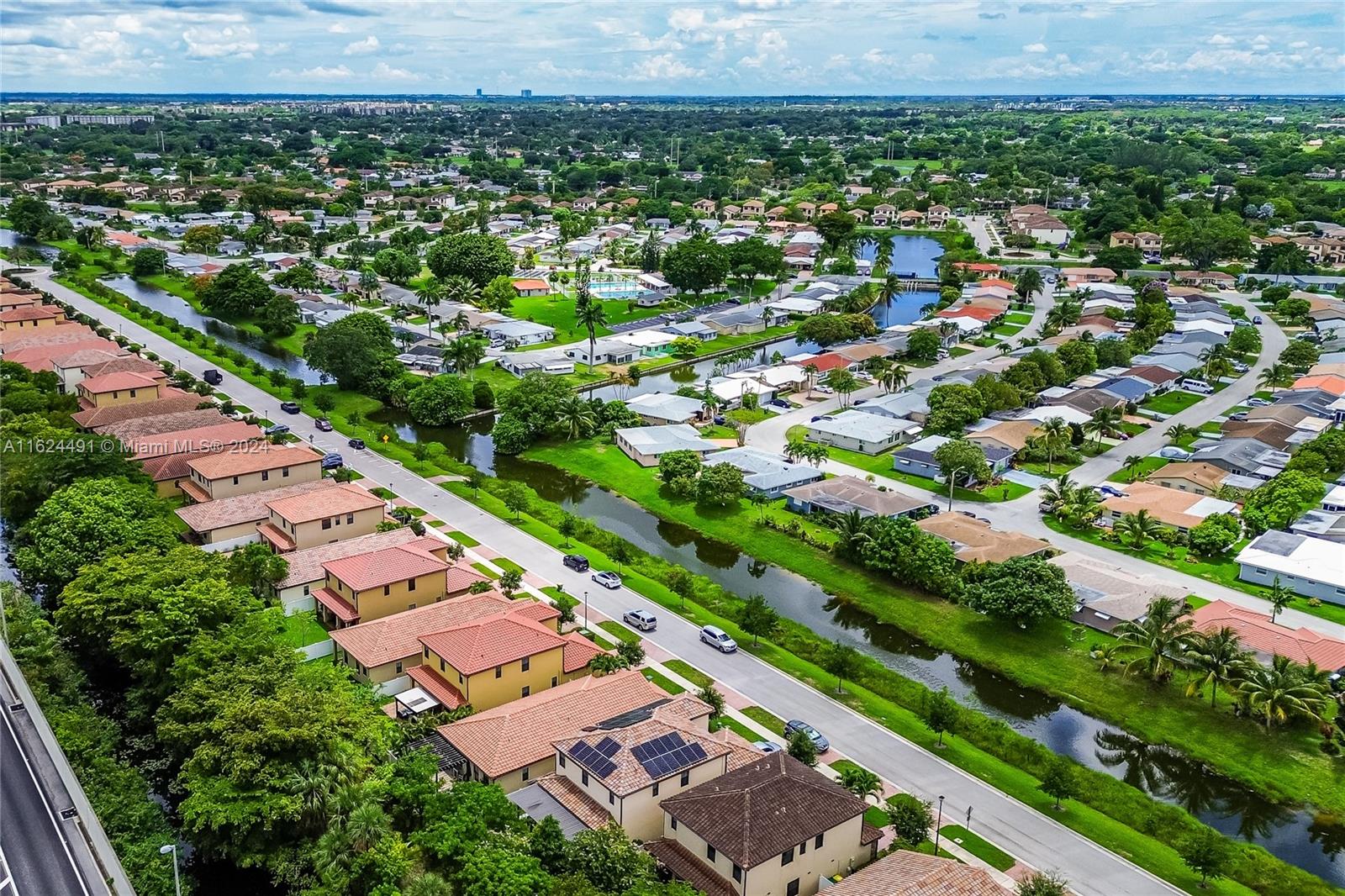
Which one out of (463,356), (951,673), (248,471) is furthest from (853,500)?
(463,356)

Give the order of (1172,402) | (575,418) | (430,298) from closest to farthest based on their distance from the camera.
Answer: (575,418) < (1172,402) < (430,298)

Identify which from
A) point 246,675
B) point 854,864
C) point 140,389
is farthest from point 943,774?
point 140,389

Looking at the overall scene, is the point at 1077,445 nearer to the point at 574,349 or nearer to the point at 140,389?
the point at 574,349

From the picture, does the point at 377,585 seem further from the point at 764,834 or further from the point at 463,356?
the point at 463,356

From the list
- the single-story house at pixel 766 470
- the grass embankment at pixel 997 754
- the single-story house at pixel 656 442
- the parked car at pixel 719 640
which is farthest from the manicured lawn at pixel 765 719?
the single-story house at pixel 656 442

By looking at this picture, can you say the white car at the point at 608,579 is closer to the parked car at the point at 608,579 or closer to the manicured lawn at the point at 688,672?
the parked car at the point at 608,579

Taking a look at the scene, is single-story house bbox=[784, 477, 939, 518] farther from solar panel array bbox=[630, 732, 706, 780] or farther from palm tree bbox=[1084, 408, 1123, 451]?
solar panel array bbox=[630, 732, 706, 780]
